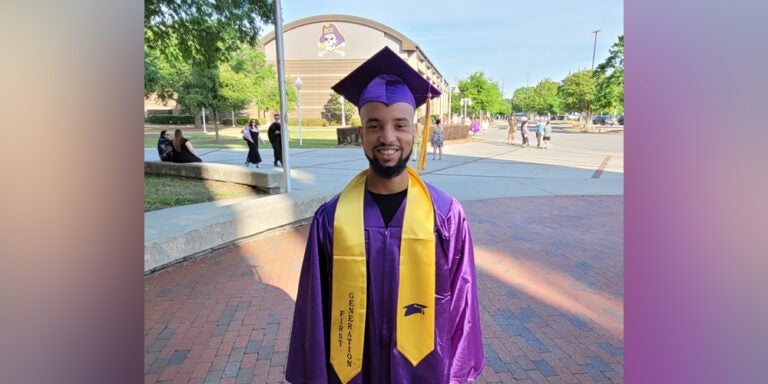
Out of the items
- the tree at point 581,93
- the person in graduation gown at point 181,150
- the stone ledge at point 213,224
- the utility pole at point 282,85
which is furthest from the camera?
the tree at point 581,93

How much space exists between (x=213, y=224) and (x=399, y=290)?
4.56 m

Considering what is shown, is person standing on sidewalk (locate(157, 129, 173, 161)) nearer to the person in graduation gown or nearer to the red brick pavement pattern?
the person in graduation gown

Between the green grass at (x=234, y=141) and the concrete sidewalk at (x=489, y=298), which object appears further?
the green grass at (x=234, y=141)

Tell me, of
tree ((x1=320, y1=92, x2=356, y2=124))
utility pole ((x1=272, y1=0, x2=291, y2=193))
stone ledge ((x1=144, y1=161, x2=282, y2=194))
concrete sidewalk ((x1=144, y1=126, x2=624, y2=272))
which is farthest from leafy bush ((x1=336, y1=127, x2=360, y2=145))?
tree ((x1=320, y1=92, x2=356, y2=124))

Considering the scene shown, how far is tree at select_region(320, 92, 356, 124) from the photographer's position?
52812 millimetres

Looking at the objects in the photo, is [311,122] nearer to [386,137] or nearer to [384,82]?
[384,82]

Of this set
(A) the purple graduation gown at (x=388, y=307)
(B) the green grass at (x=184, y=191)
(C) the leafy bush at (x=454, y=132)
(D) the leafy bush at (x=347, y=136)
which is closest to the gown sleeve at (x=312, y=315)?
(A) the purple graduation gown at (x=388, y=307)

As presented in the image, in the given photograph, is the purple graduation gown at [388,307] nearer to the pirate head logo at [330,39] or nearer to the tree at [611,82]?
the tree at [611,82]

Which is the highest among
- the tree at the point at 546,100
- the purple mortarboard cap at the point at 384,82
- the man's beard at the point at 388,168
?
the tree at the point at 546,100

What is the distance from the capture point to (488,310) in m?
4.41

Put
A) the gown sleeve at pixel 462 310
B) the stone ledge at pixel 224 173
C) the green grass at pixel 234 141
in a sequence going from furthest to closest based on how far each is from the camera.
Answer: the green grass at pixel 234 141, the stone ledge at pixel 224 173, the gown sleeve at pixel 462 310

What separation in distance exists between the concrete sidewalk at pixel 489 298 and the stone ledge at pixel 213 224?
0.06m

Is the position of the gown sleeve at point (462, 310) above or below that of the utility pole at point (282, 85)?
below

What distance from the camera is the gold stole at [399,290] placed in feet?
6.09
